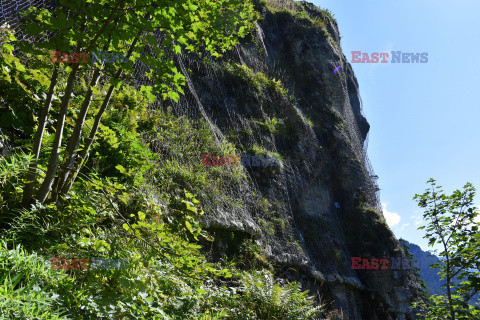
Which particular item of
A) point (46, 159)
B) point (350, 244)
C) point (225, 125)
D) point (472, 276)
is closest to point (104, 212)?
point (46, 159)

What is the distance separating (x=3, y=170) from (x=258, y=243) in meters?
4.13

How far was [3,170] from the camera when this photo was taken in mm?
1799

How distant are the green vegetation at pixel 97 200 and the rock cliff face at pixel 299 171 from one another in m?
2.12

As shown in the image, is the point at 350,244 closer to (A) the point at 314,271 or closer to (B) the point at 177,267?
(A) the point at 314,271

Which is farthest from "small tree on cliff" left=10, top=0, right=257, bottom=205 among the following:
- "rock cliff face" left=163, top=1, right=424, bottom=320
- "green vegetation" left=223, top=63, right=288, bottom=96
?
"green vegetation" left=223, top=63, right=288, bottom=96

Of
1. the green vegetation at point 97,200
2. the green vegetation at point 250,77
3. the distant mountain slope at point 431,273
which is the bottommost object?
the distant mountain slope at point 431,273

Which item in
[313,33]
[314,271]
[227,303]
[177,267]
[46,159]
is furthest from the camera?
[313,33]

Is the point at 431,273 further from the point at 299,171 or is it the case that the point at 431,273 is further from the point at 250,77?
the point at 250,77

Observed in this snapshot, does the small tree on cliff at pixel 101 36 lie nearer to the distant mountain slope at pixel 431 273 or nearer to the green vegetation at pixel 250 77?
the distant mountain slope at pixel 431 273

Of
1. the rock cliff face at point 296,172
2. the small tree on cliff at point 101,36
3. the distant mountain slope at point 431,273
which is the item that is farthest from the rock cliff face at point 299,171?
the small tree on cliff at point 101,36

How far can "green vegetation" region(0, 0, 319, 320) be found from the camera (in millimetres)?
1479

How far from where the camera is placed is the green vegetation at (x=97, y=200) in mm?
1479

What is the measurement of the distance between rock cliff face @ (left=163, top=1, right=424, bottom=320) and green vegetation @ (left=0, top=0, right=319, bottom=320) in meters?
2.12

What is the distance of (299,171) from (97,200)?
24.1 ft
